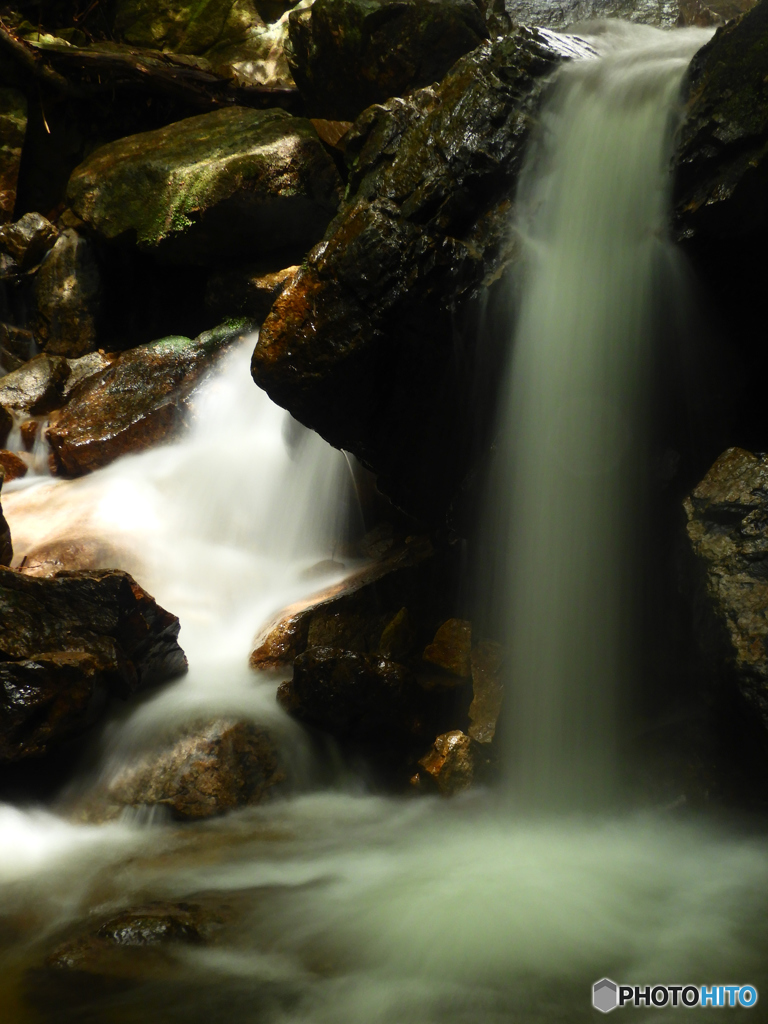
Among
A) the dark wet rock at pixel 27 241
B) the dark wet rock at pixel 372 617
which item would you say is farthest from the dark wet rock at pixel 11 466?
the dark wet rock at pixel 372 617

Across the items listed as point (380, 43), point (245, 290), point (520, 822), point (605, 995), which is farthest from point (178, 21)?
point (605, 995)

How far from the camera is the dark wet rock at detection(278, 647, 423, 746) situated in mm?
4523

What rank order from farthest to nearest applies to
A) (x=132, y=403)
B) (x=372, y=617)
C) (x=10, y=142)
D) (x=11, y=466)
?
(x=10, y=142) < (x=132, y=403) < (x=11, y=466) < (x=372, y=617)

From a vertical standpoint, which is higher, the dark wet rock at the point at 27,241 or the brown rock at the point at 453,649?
the dark wet rock at the point at 27,241

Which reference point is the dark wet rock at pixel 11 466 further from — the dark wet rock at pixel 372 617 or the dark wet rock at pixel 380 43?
the dark wet rock at pixel 380 43

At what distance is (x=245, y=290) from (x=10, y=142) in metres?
5.97

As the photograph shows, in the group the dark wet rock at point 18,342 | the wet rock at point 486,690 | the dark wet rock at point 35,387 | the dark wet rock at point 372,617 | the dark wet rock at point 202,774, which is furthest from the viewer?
the dark wet rock at point 18,342

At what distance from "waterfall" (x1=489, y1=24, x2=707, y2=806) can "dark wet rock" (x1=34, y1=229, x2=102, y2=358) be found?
7514 mm

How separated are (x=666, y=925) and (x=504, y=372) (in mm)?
3278

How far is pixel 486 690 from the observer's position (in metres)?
4.73

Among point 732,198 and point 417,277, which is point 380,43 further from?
point 732,198

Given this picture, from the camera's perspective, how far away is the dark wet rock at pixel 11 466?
8195mm

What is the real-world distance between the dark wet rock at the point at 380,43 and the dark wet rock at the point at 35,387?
5167 millimetres

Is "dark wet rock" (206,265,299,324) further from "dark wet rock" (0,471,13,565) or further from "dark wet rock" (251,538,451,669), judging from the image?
"dark wet rock" (251,538,451,669)
